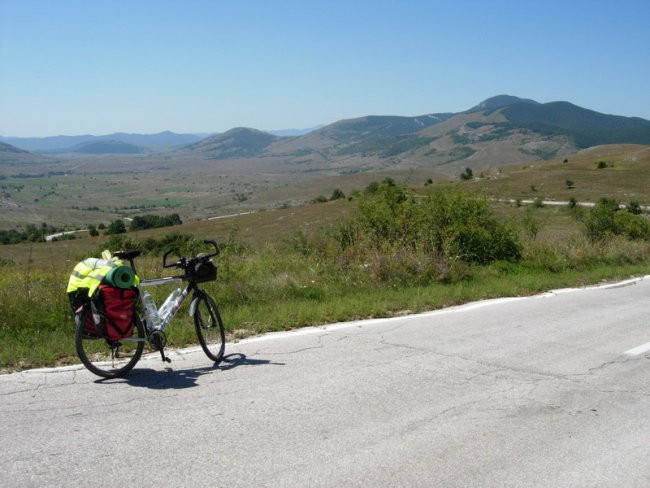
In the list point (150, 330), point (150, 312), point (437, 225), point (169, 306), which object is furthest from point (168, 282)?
point (437, 225)

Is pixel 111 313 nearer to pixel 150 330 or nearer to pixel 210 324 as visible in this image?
pixel 150 330

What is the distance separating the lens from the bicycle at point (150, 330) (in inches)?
207

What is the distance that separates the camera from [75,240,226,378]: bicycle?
5.27 meters

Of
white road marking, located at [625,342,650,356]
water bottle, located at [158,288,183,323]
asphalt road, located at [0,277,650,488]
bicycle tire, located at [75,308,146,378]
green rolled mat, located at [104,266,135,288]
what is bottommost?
white road marking, located at [625,342,650,356]

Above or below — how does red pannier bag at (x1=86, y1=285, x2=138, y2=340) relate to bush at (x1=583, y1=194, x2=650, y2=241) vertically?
above

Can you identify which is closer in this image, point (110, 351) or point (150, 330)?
point (150, 330)

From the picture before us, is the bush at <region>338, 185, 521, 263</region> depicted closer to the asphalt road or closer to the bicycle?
the asphalt road

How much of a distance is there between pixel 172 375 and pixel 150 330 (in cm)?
49

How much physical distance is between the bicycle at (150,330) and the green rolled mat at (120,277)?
10.4 inches

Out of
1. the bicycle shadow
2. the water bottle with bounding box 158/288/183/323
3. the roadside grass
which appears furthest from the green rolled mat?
the roadside grass

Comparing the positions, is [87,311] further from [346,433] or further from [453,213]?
[453,213]

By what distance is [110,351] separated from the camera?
596cm

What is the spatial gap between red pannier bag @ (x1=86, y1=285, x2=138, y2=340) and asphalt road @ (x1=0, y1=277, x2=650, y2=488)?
45 cm

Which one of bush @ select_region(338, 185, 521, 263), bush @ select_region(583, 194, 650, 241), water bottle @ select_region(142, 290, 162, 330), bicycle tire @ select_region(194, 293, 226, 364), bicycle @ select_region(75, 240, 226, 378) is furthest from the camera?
bush @ select_region(583, 194, 650, 241)
